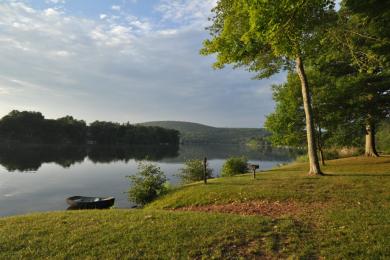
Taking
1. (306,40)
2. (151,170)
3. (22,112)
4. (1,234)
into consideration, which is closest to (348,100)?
(306,40)

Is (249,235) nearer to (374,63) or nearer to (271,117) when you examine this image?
(374,63)

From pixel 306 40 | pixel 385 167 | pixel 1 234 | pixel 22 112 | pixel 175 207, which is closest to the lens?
pixel 1 234

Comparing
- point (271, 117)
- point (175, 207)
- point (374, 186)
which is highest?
point (271, 117)

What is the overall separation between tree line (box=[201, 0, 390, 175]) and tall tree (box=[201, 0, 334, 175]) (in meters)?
0.03

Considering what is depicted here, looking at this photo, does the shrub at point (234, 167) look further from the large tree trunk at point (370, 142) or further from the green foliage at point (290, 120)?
the large tree trunk at point (370, 142)

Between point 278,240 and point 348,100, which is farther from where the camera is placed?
point 348,100

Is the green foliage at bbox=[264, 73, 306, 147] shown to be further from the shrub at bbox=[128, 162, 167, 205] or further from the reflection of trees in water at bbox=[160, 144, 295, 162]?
the reflection of trees in water at bbox=[160, 144, 295, 162]

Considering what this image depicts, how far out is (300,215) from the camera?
31.6 feet

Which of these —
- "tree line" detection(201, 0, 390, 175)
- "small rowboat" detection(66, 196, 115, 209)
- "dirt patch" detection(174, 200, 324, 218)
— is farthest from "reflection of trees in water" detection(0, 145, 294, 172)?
"dirt patch" detection(174, 200, 324, 218)

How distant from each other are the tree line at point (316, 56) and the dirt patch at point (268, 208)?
20.9 ft

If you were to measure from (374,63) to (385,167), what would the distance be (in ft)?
27.7

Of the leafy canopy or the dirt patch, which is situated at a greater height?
the leafy canopy

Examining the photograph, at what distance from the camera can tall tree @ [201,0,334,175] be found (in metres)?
10.7

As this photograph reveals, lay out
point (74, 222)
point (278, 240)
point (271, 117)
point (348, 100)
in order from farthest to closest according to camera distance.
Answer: point (271, 117) < point (348, 100) < point (74, 222) < point (278, 240)
